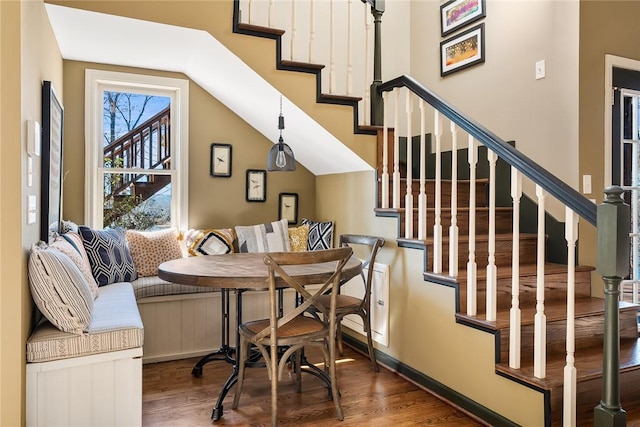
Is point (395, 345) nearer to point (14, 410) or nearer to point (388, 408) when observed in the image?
point (388, 408)

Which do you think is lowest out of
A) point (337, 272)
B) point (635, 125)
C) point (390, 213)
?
point (337, 272)

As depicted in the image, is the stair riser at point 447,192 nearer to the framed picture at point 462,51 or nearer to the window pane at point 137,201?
the framed picture at point 462,51

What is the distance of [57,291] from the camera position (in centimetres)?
201

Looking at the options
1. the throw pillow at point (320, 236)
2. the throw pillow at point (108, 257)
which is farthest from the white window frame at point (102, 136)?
the throw pillow at point (320, 236)

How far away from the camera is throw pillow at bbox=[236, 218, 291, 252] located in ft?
13.1

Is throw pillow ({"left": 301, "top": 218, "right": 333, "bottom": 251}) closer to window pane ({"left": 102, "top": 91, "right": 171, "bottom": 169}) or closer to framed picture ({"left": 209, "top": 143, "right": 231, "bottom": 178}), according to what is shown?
framed picture ({"left": 209, "top": 143, "right": 231, "bottom": 178})

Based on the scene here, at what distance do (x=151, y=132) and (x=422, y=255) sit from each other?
270 centimetres

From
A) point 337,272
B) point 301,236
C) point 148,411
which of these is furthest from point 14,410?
point 301,236

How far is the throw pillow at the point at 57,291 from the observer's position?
196 cm

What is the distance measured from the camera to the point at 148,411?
8.25 ft

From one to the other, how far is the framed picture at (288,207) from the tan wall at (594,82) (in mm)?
2497

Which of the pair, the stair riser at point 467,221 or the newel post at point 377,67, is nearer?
the stair riser at point 467,221

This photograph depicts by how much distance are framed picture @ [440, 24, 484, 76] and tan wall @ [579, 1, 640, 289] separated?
882 mm

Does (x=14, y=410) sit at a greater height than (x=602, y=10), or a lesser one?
lesser
